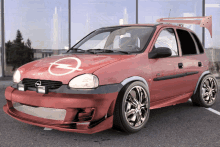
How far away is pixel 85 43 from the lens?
4934mm

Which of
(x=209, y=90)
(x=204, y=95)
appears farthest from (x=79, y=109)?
(x=209, y=90)

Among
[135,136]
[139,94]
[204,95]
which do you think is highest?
[139,94]

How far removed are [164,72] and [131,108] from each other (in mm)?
918

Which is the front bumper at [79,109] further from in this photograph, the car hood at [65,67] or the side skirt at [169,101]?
the side skirt at [169,101]

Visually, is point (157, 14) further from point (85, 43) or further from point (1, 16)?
point (85, 43)

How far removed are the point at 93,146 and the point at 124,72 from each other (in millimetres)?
1022

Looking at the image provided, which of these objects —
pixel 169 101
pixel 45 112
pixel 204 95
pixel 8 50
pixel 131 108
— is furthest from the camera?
pixel 8 50

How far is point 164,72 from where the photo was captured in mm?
4152

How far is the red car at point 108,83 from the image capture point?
3133mm

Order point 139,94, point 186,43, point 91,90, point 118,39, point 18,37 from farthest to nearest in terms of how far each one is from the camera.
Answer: point 18,37 < point 186,43 < point 118,39 < point 139,94 < point 91,90

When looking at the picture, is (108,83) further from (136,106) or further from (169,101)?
(169,101)

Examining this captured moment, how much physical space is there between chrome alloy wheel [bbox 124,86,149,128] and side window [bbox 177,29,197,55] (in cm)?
149

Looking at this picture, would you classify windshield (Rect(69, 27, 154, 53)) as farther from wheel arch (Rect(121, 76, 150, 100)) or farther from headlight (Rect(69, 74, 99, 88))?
headlight (Rect(69, 74, 99, 88))


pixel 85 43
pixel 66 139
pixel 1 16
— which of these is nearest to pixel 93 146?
pixel 66 139
